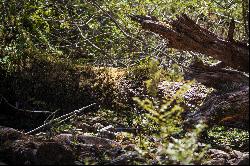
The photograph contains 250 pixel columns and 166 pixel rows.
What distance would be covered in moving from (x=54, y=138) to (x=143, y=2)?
11.9 feet

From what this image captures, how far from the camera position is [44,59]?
6559 millimetres

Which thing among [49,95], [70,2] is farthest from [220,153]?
[70,2]

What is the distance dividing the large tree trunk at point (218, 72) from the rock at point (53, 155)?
5.51 ft

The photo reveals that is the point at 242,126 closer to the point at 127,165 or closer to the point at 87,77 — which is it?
the point at 127,165

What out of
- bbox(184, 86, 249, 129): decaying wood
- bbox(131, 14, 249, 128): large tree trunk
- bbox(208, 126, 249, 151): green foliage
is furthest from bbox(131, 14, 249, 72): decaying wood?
bbox(208, 126, 249, 151): green foliage

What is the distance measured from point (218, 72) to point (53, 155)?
6.85 ft

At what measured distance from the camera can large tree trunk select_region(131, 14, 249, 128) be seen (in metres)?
4.49

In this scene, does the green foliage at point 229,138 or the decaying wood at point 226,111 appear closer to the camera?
the decaying wood at point 226,111

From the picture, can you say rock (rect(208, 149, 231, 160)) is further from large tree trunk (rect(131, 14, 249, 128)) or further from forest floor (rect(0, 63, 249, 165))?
large tree trunk (rect(131, 14, 249, 128))

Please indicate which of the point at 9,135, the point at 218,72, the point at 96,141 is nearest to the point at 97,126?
the point at 96,141

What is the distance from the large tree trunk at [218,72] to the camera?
4488 millimetres

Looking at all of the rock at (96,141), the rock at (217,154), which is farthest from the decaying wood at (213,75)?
the rock at (96,141)

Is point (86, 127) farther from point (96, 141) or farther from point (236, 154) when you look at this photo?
point (236, 154)

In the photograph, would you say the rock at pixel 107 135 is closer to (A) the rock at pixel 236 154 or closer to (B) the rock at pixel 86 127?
(B) the rock at pixel 86 127
